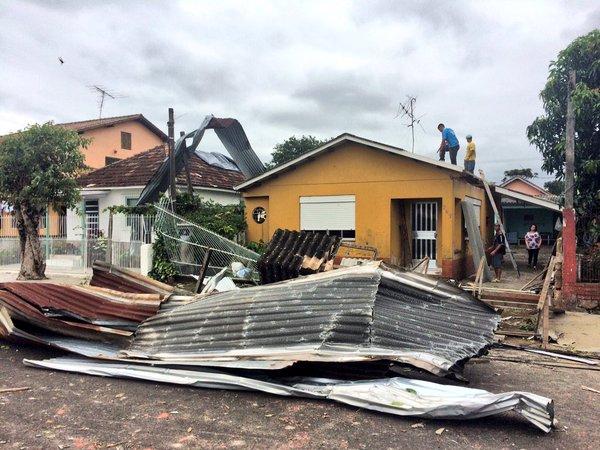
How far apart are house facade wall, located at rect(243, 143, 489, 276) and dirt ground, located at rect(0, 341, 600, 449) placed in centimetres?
902

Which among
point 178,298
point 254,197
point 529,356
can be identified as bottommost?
point 529,356

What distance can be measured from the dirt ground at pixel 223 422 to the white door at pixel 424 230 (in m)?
9.66

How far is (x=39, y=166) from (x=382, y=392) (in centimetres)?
1218

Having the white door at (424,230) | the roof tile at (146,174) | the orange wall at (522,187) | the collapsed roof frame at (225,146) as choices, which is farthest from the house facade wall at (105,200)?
the orange wall at (522,187)

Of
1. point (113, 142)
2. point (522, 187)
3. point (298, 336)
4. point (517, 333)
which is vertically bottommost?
point (517, 333)

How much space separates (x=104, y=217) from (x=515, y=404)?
56.8 feet

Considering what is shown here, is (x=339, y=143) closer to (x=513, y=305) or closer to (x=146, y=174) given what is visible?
(x=146, y=174)

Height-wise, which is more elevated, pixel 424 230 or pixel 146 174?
pixel 146 174

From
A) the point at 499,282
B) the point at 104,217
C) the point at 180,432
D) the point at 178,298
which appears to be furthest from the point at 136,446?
the point at 104,217

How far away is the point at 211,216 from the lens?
15664 mm

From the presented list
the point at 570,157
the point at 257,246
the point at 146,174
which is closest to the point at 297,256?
the point at 570,157

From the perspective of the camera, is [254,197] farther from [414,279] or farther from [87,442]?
[87,442]

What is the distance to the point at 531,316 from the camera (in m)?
8.98

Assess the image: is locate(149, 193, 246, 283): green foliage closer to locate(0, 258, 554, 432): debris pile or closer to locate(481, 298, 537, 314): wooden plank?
locate(0, 258, 554, 432): debris pile
